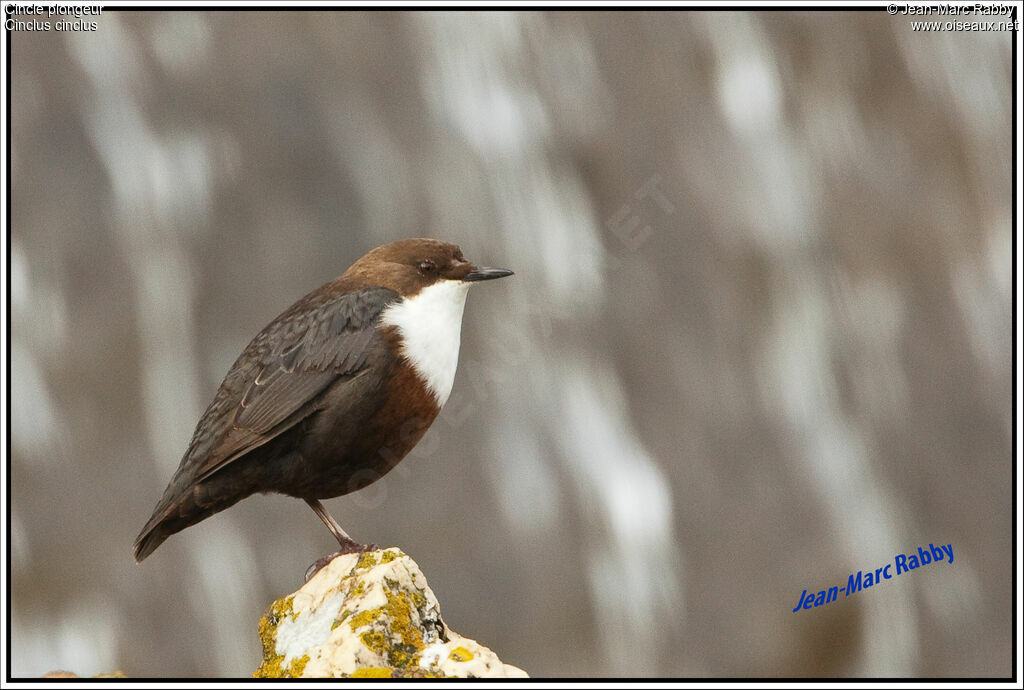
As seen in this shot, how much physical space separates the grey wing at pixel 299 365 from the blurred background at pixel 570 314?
5394 mm

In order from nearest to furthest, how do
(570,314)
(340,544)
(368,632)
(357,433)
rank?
(368,632)
(357,433)
(340,544)
(570,314)

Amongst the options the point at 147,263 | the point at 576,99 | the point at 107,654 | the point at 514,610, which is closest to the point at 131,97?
the point at 147,263

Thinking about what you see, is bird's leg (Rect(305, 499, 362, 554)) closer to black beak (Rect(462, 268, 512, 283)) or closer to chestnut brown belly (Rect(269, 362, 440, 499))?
chestnut brown belly (Rect(269, 362, 440, 499))

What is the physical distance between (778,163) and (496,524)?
461 centimetres

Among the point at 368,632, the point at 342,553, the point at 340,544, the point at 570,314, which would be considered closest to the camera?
the point at 368,632

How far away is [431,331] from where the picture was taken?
3.49 m

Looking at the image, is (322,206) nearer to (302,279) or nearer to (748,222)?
(302,279)

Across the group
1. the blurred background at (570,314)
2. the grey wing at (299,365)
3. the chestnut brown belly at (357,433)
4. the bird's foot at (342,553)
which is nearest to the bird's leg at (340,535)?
the bird's foot at (342,553)

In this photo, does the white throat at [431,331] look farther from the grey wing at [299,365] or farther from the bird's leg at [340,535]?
the bird's leg at [340,535]

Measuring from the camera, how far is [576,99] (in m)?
10.1

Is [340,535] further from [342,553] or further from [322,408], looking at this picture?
[322,408]

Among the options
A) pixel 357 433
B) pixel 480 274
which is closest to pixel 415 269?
pixel 480 274

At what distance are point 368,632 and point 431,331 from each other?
108 centimetres

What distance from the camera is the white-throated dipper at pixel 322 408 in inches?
132
